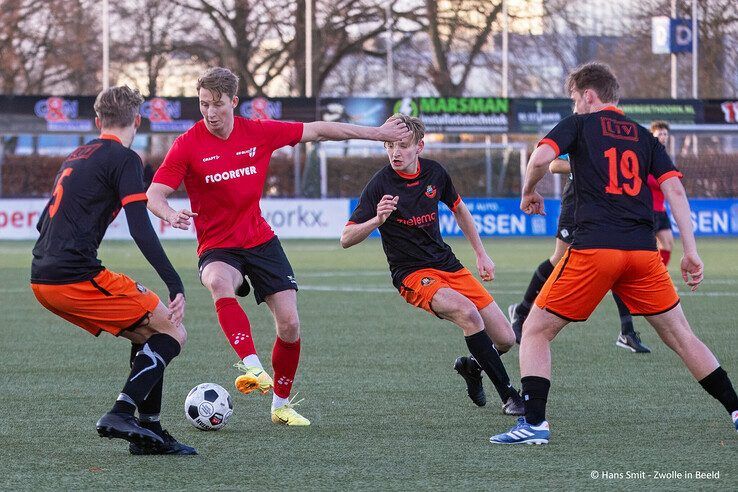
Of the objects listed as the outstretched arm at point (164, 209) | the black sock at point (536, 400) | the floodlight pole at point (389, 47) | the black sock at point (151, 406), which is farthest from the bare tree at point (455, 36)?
the black sock at point (151, 406)

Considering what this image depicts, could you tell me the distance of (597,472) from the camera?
549cm

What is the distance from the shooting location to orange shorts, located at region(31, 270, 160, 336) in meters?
5.88

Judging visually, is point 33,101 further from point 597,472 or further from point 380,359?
point 597,472

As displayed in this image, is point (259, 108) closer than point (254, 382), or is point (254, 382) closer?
point (254, 382)

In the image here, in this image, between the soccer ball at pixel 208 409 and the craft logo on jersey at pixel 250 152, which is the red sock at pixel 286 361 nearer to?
the soccer ball at pixel 208 409

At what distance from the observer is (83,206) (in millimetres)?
5820

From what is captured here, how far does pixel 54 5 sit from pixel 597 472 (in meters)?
39.2

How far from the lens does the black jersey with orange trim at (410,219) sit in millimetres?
7469

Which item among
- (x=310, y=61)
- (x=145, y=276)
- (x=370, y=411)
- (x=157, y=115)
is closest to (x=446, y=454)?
(x=370, y=411)

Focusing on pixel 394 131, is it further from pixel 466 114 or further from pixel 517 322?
pixel 466 114

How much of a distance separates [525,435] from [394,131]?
6.45 feet

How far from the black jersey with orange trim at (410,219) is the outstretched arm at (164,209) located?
1.22m

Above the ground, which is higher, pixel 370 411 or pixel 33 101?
pixel 33 101

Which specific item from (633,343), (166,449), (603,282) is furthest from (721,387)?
(633,343)
